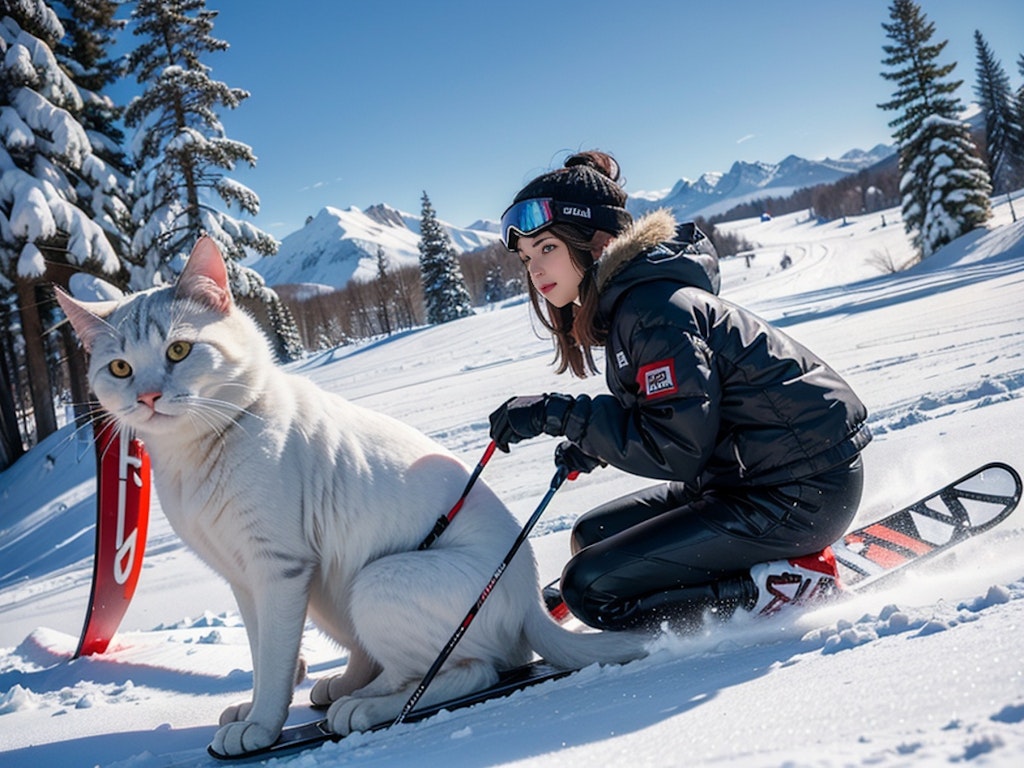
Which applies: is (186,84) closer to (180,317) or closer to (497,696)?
(180,317)

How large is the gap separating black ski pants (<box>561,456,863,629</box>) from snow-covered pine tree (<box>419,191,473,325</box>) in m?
38.0

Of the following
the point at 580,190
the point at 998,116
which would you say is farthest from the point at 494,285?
the point at 580,190

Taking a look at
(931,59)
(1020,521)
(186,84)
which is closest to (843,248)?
(931,59)

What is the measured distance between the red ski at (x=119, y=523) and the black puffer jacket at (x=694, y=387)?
3.16 meters

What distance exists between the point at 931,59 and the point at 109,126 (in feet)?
97.1

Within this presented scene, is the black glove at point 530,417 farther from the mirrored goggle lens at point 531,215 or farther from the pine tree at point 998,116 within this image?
the pine tree at point 998,116

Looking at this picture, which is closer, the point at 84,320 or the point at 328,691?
the point at 84,320

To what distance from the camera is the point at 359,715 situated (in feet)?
6.97

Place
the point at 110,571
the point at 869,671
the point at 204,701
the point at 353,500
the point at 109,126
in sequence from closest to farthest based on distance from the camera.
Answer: the point at 869,671, the point at 353,500, the point at 204,701, the point at 110,571, the point at 109,126

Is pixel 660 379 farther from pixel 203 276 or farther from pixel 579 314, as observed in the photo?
pixel 203 276

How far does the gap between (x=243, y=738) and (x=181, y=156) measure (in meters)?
15.0

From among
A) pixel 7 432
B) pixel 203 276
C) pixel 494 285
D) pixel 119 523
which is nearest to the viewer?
pixel 203 276

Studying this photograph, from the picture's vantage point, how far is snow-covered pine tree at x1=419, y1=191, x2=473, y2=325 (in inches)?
1582

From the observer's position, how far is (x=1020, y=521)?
2.62 m
